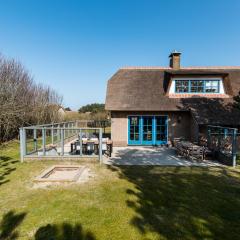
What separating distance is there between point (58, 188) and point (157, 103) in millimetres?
10502

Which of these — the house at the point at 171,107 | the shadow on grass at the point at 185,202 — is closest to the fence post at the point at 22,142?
the shadow on grass at the point at 185,202

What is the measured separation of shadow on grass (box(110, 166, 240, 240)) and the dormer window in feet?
28.4

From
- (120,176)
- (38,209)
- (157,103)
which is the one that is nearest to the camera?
(38,209)

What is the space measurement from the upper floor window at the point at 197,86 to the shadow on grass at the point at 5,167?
39.5ft

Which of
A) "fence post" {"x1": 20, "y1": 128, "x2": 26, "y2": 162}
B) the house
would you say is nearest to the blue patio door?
the house

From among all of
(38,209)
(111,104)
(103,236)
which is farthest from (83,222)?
(111,104)

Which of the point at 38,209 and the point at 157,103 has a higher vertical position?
the point at 157,103

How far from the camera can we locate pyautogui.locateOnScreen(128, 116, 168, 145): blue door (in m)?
15.7

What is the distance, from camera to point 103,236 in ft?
13.9

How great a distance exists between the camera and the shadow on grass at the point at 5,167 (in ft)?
25.6

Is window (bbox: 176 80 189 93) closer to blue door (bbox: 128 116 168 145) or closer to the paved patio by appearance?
blue door (bbox: 128 116 168 145)

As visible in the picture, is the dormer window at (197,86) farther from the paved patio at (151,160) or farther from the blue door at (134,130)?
the paved patio at (151,160)

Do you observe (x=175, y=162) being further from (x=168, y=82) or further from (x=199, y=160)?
(x=168, y=82)

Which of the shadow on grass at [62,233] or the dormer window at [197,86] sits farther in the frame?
the dormer window at [197,86]
